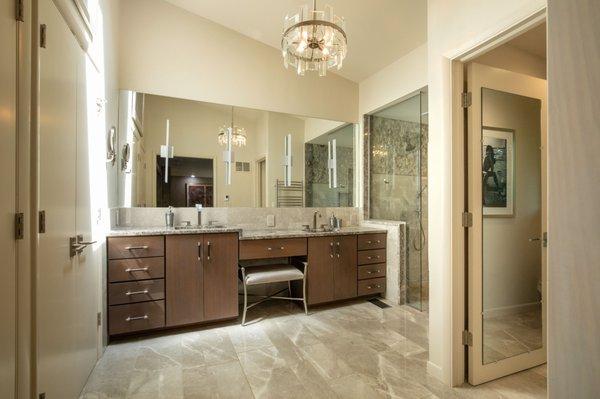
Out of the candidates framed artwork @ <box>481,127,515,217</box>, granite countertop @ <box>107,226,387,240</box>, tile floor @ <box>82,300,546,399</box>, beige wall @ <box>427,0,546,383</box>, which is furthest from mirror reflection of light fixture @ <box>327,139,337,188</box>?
framed artwork @ <box>481,127,515,217</box>

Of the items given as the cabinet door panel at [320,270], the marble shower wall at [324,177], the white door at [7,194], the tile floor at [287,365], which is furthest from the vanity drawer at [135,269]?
the marble shower wall at [324,177]

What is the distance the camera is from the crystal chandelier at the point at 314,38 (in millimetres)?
2023

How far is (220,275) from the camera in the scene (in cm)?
264

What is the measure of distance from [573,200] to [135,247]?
2.74m

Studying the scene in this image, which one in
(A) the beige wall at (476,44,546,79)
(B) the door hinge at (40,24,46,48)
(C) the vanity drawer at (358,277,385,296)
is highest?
(A) the beige wall at (476,44,546,79)

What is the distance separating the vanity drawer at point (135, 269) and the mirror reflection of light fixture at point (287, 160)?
5.80 ft

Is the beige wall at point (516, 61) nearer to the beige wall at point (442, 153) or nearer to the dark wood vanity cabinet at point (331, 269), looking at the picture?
the beige wall at point (442, 153)

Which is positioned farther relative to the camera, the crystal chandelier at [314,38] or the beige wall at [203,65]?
the beige wall at [203,65]

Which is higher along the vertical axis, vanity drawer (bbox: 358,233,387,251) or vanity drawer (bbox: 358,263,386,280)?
vanity drawer (bbox: 358,233,387,251)

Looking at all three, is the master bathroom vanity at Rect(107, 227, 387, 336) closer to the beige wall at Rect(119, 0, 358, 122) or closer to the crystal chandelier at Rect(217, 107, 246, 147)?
the crystal chandelier at Rect(217, 107, 246, 147)

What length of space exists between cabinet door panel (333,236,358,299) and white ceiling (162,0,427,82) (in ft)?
7.53

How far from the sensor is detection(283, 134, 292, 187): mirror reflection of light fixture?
3.59 m

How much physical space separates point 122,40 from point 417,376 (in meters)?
4.06

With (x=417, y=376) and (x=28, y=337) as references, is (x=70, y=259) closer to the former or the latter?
(x=28, y=337)
